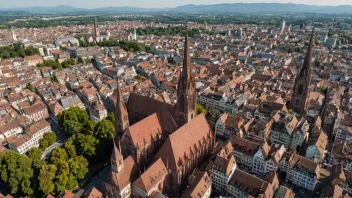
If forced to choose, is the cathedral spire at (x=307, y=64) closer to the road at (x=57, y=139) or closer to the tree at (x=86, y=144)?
the tree at (x=86, y=144)

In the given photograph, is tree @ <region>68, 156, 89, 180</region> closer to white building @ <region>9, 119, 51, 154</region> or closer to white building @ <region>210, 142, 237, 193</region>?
white building @ <region>9, 119, 51, 154</region>

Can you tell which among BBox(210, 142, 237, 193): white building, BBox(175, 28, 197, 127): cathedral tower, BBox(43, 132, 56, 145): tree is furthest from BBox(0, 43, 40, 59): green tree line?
BBox(210, 142, 237, 193): white building

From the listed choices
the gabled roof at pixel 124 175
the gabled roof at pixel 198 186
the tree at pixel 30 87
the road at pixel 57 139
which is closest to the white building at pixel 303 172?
the gabled roof at pixel 198 186

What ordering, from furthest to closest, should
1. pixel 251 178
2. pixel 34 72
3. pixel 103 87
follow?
pixel 34 72
pixel 103 87
pixel 251 178

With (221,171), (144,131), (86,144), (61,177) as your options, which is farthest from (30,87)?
(221,171)

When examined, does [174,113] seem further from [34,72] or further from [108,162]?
[34,72]

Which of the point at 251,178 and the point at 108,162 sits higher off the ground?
the point at 251,178

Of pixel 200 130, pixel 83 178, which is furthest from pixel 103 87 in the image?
pixel 200 130

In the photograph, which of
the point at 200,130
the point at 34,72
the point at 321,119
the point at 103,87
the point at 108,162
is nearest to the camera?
the point at 200,130
